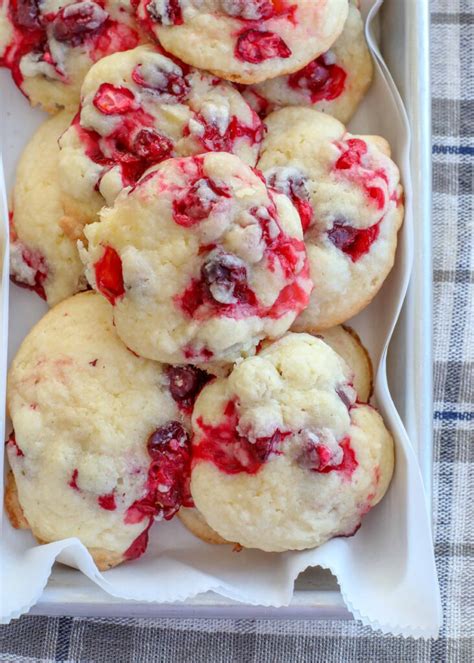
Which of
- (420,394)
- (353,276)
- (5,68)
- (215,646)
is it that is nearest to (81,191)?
(5,68)

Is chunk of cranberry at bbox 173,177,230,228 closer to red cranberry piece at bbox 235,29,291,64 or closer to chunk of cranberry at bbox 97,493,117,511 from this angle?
red cranberry piece at bbox 235,29,291,64

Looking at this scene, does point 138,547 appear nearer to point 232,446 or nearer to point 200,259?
point 232,446

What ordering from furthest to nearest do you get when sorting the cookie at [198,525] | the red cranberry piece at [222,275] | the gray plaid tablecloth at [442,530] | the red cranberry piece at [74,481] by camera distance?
the gray plaid tablecloth at [442,530], the cookie at [198,525], the red cranberry piece at [74,481], the red cranberry piece at [222,275]

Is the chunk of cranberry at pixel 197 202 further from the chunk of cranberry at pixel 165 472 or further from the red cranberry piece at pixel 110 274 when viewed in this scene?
the chunk of cranberry at pixel 165 472

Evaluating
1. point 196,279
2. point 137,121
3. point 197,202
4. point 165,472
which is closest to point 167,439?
point 165,472

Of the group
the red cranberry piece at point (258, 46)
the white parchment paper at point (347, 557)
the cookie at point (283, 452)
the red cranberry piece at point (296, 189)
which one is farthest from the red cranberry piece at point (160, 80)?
the cookie at point (283, 452)

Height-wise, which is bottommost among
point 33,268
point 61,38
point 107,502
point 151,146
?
point 107,502

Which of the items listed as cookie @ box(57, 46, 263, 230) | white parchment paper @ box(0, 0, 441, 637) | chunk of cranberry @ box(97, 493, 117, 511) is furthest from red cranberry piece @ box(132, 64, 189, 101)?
chunk of cranberry @ box(97, 493, 117, 511)
